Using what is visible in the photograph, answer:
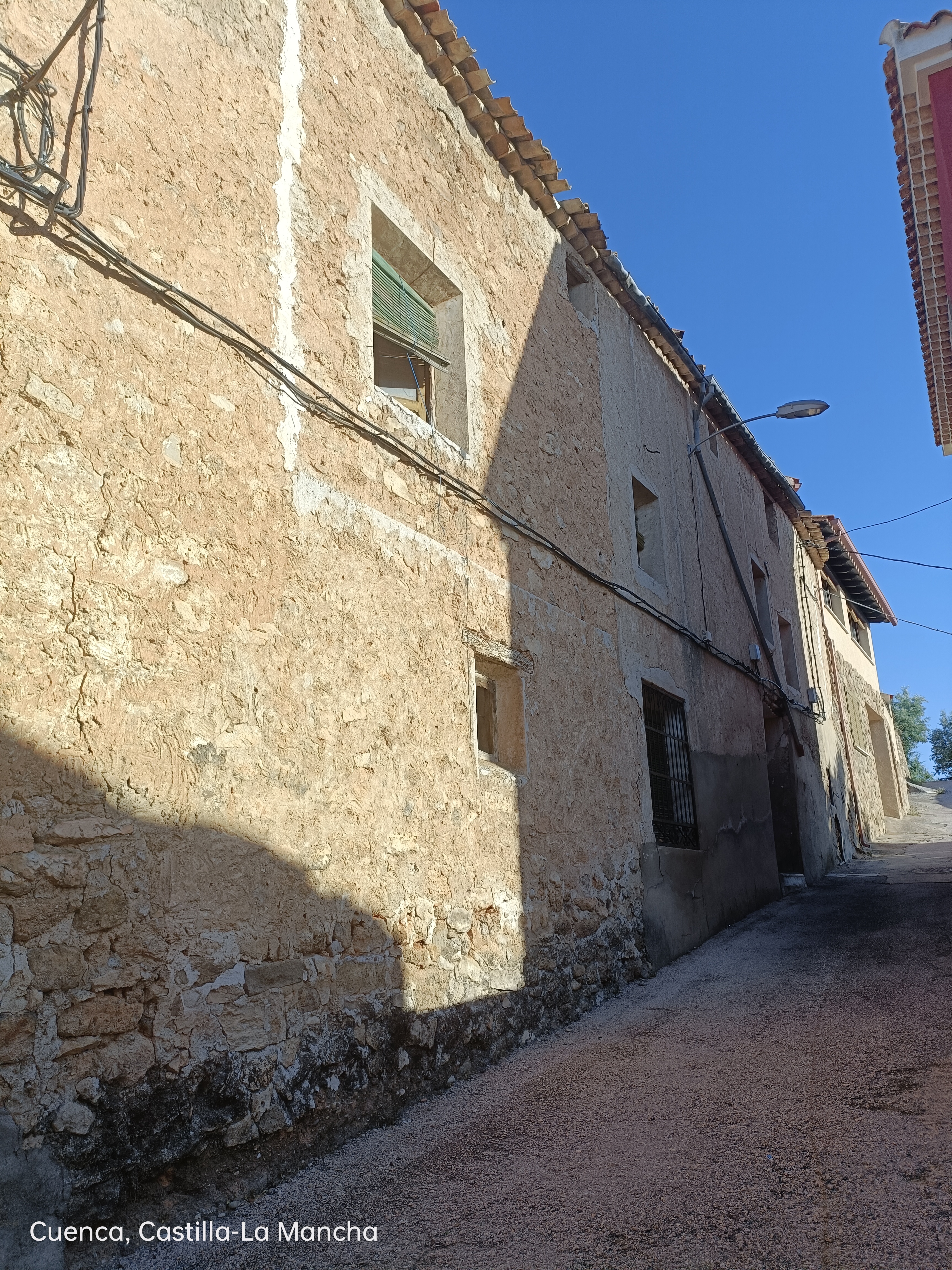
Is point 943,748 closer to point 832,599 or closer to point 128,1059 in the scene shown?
point 832,599

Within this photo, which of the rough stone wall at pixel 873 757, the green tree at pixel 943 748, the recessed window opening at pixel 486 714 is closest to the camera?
the recessed window opening at pixel 486 714

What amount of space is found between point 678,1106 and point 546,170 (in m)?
6.07

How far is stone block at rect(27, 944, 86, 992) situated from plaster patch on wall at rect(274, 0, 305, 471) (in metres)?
2.10

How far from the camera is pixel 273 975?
3494 mm

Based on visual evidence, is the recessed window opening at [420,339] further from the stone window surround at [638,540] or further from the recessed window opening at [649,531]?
the recessed window opening at [649,531]

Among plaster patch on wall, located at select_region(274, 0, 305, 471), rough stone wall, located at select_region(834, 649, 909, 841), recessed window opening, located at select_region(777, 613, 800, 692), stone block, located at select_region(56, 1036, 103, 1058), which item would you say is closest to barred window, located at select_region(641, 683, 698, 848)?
plaster patch on wall, located at select_region(274, 0, 305, 471)

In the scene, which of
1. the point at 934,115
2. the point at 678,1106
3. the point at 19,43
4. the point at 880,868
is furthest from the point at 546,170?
the point at 880,868

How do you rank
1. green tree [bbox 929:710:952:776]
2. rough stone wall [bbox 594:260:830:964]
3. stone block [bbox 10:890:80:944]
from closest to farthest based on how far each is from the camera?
1. stone block [bbox 10:890:80:944]
2. rough stone wall [bbox 594:260:830:964]
3. green tree [bbox 929:710:952:776]

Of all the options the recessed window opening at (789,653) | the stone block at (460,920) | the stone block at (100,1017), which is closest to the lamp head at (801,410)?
the recessed window opening at (789,653)

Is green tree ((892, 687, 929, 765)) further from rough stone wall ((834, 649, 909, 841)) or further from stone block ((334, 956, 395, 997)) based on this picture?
stone block ((334, 956, 395, 997))

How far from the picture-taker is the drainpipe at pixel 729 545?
9750 mm

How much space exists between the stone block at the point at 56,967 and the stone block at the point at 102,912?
0.08 m

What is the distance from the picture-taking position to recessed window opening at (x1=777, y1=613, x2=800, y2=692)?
12.6 meters

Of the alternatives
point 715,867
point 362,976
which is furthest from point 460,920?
point 715,867
